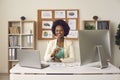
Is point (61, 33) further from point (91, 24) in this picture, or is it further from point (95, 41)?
point (91, 24)

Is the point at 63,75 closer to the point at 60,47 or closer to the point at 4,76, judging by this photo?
the point at 60,47

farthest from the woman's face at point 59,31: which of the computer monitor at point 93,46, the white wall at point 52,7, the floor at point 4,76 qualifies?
the floor at point 4,76

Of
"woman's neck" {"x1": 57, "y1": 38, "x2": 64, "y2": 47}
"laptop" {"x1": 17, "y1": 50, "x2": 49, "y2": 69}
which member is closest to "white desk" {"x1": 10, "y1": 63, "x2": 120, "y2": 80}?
"laptop" {"x1": 17, "y1": 50, "x2": 49, "y2": 69}

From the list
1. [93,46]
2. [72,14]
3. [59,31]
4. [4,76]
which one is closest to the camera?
[93,46]

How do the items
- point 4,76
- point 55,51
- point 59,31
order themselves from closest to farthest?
1. point 55,51
2. point 59,31
3. point 4,76

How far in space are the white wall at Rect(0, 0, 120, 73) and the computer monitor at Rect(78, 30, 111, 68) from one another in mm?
2599

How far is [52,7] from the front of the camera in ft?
16.6

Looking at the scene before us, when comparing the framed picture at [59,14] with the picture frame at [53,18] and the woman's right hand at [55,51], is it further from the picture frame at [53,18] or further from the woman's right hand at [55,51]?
the woman's right hand at [55,51]

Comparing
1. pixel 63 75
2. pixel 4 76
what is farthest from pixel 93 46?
pixel 4 76

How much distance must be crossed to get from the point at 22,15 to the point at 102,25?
6.74ft

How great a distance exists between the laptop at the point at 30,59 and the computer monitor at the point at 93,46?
514 mm

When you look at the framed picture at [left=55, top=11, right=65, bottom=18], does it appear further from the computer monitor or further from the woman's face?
the computer monitor

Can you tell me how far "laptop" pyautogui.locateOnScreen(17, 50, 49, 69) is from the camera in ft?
7.49

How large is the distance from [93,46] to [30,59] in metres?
0.79
